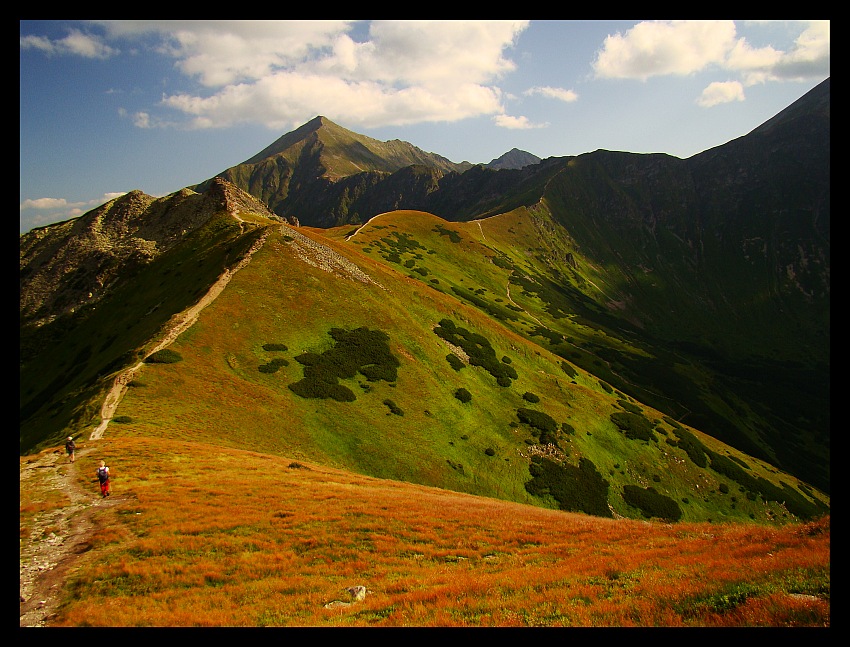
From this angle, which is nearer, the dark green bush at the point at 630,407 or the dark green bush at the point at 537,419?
the dark green bush at the point at 537,419

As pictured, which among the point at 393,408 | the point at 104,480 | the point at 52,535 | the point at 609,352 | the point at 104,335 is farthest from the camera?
the point at 609,352

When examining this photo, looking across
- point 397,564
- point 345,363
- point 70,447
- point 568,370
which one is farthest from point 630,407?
point 70,447

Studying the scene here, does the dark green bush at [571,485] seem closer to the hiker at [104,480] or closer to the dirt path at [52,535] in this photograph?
the hiker at [104,480]

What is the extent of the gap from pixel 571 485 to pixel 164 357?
153 ft

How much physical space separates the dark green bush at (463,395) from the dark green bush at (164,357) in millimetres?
32495

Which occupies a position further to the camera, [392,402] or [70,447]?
[392,402]

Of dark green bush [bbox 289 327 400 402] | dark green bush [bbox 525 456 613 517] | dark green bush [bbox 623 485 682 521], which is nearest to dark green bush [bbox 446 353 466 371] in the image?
dark green bush [bbox 289 327 400 402]

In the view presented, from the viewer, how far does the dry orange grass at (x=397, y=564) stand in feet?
32.2

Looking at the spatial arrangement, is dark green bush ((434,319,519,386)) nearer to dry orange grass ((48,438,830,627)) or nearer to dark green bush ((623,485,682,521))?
dark green bush ((623,485,682,521))

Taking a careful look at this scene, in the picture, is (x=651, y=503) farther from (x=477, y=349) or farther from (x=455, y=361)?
(x=477, y=349)

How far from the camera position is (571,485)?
149 ft

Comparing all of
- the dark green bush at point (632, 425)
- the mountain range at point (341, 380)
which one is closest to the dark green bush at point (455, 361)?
the mountain range at point (341, 380)

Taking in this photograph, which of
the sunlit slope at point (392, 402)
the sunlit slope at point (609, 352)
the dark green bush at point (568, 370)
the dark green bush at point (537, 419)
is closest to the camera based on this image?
the sunlit slope at point (392, 402)
